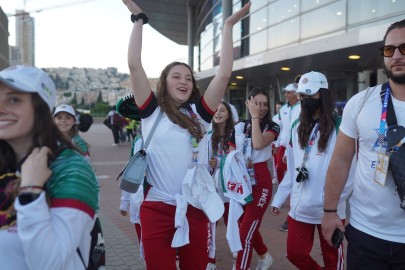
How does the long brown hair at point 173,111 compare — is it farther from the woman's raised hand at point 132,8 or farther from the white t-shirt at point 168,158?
the woman's raised hand at point 132,8

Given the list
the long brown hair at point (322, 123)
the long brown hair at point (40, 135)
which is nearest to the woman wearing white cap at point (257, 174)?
the long brown hair at point (322, 123)

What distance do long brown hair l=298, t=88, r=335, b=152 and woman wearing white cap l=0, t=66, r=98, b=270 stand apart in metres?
2.37

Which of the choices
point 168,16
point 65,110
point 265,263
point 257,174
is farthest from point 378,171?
point 168,16

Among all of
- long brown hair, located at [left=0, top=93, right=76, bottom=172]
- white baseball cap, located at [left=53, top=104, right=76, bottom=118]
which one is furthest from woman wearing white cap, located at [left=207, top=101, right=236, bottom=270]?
long brown hair, located at [left=0, top=93, right=76, bottom=172]

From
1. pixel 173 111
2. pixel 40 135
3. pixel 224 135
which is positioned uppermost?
pixel 173 111

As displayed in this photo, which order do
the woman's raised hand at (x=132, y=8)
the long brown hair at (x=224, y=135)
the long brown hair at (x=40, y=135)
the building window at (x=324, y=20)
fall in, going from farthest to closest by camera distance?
1. the building window at (x=324, y=20)
2. the long brown hair at (x=224, y=135)
3. the woman's raised hand at (x=132, y=8)
4. the long brown hair at (x=40, y=135)

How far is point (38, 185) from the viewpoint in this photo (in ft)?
4.80

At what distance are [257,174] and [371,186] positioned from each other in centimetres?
225

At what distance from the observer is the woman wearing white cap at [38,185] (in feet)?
4.65

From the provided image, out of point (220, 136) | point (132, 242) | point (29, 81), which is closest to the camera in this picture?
point (29, 81)

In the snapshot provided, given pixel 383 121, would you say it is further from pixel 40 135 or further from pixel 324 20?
pixel 324 20

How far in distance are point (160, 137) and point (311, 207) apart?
4.96ft

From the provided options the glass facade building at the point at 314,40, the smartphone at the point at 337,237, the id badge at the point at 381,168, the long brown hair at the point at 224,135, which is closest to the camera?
the id badge at the point at 381,168

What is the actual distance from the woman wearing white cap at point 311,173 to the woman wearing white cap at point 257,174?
0.73 meters
